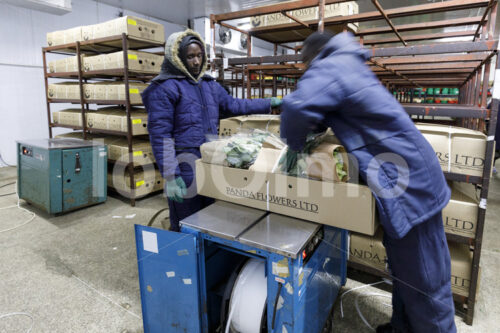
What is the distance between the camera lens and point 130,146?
4.23 m

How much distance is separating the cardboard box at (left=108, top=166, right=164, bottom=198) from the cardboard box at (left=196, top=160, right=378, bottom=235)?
2.90 m

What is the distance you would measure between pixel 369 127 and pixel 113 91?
3955 mm

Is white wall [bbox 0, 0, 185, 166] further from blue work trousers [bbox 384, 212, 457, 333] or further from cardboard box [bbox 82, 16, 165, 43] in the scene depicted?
blue work trousers [bbox 384, 212, 457, 333]

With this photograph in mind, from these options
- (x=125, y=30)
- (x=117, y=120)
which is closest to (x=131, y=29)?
(x=125, y=30)

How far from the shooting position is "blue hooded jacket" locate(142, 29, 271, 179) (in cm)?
229

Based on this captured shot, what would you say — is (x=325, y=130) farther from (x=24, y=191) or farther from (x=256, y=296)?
(x=24, y=191)

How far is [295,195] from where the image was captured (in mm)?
1557

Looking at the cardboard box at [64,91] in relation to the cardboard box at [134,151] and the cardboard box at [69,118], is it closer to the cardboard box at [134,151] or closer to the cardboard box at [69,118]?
the cardboard box at [69,118]

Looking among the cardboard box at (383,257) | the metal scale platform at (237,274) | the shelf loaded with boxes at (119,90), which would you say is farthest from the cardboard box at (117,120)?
the cardboard box at (383,257)

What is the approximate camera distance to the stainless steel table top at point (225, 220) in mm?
1529

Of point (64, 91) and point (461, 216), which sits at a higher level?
point (64, 91)

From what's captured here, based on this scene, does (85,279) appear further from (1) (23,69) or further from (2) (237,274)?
(1) (23,69)

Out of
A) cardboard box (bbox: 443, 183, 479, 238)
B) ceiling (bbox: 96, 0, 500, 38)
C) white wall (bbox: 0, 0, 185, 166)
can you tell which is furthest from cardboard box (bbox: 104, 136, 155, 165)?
ceiling (bbox: 96, 0, 500, 38)

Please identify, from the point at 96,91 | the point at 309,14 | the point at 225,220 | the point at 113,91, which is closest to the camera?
the point at 225,220
